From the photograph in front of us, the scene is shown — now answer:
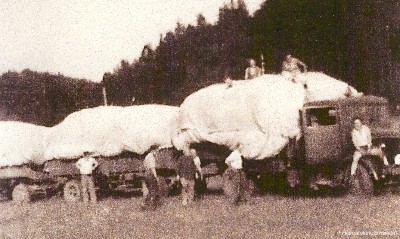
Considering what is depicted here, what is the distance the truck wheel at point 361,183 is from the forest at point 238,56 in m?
9.72

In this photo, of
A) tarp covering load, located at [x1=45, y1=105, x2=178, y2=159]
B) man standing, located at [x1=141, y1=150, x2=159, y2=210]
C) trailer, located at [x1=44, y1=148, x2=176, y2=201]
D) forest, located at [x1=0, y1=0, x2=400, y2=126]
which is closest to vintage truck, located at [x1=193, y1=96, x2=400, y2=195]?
man standing, located at [x1=141, y1=150, x2=159, y2=210]

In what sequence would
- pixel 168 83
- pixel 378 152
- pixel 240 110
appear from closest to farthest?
pixel 378 152 < pixel 240 110 < pixel 168 83

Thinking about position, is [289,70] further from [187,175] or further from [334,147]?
[187,175]

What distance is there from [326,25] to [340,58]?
5.87ft

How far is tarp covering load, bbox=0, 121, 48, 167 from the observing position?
21.6 metres

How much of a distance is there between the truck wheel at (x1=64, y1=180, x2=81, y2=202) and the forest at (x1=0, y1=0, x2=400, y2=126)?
39.7ft

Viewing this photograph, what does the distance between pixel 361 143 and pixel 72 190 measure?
1037 centimetres

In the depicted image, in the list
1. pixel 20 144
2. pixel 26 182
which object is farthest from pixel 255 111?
pixel 26 182

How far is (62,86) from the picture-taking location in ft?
139

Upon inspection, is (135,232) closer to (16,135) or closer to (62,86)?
(16,135)

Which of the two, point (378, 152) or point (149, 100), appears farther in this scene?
point (149, 100)

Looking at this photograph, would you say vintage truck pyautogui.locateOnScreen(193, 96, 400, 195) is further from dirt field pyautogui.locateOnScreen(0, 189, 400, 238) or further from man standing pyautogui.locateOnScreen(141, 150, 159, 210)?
man standing pyautogui.locateOnScreen(141, 150, 159, 210)

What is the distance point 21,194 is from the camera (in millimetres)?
21844

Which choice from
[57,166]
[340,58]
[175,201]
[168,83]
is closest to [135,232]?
[175,201]
